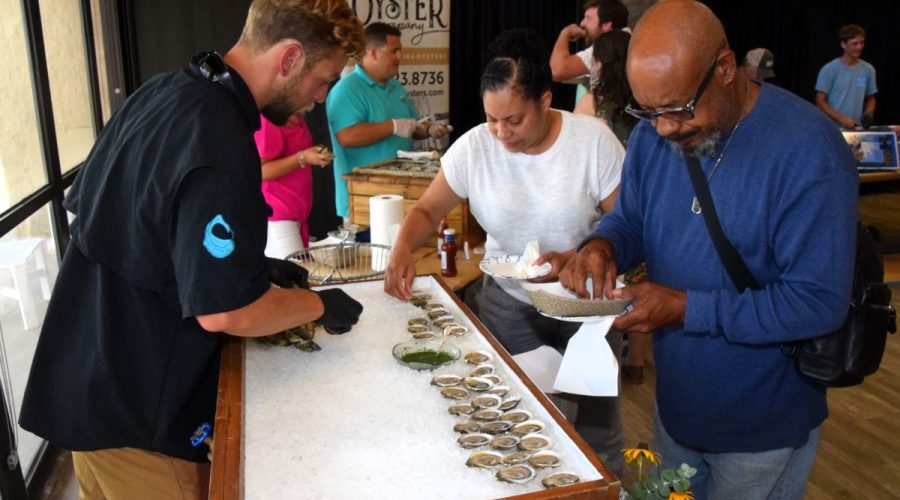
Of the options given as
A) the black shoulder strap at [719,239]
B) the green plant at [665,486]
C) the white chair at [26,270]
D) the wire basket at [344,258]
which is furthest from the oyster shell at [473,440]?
the white chair at [26,270]

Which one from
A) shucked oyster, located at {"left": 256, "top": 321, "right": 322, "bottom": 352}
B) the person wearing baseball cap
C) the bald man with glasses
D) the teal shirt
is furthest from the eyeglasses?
the person wearing baseball cap

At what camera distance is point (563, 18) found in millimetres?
5961

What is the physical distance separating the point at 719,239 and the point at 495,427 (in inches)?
22.4

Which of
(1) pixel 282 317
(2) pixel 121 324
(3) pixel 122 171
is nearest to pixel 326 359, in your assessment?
(1) pixel 282 317

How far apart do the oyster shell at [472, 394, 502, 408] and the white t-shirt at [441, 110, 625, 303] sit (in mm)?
728

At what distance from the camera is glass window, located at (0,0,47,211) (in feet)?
8.38

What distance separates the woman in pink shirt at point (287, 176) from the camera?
2.46 m

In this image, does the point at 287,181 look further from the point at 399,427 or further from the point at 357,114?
the point at 399,427

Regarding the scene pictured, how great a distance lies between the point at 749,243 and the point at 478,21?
4.78 m

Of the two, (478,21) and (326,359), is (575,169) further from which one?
(478,21)

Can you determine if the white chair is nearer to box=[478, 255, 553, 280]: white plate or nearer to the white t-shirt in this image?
the white t-shirt

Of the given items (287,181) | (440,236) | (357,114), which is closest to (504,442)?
(440,236)

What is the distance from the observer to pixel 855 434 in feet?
9.20

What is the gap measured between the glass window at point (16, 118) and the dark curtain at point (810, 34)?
6.74m
